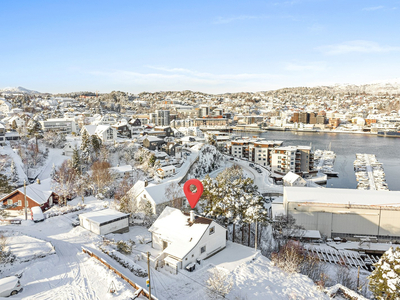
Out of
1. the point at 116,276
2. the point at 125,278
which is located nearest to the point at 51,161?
the point at 116,276

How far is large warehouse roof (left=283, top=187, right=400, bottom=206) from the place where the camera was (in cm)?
1516

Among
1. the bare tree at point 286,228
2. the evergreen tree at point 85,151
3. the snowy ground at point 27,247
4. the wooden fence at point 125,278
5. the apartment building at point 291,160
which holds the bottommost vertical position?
the bare tree at point 286,228

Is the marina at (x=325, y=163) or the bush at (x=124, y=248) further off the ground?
the bush at (x=124, y=248)

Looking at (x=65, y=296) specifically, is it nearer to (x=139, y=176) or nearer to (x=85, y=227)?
(x=85, y=227)

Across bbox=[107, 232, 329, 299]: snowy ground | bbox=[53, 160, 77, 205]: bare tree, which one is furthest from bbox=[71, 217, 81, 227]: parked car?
bbox=[107, 232, 329, 299]: snowy ground

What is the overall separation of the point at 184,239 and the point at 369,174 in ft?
93.8

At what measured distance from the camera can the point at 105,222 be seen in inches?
425

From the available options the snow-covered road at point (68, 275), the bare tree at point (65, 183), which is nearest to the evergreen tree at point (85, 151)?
the bare tree at point (65, 183)

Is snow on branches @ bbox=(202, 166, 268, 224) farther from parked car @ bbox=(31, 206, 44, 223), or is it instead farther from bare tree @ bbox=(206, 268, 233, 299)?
parked car @ bbox=(31, 206, 44, 223)

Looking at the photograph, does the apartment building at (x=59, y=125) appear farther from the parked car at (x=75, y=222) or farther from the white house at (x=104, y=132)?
the parked car at (x=75, y=222)

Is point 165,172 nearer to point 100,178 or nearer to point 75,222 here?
point 100,178

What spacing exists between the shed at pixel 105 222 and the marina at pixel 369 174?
23975 mm

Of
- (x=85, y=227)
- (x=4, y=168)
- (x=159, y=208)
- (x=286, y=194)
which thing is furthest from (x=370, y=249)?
(x=4, y=168)

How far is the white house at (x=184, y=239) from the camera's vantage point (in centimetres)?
860
